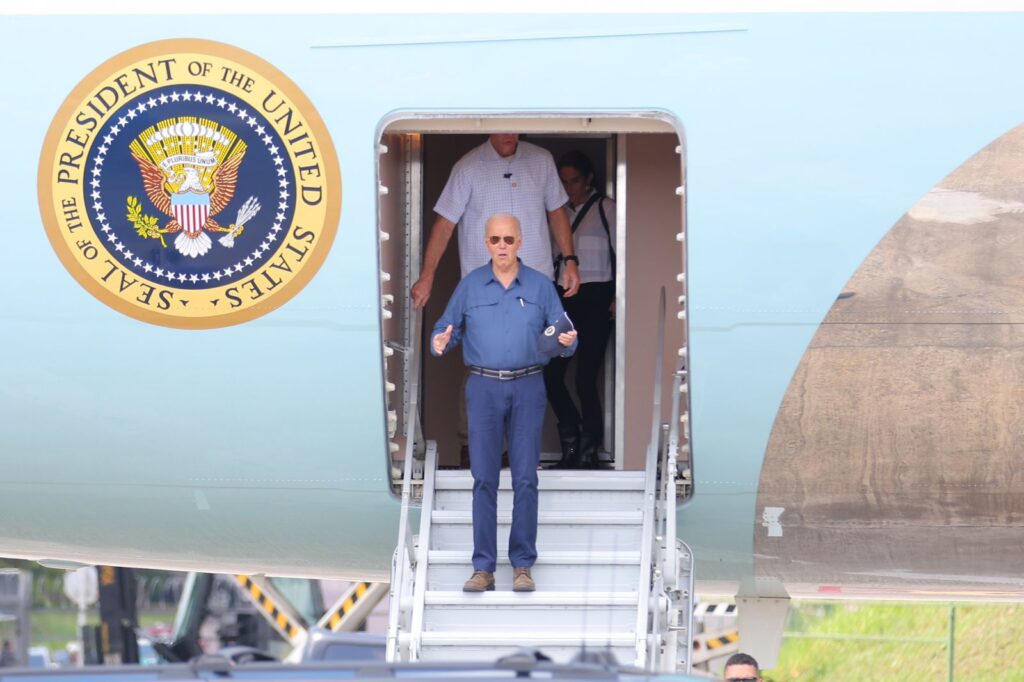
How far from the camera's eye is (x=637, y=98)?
292 inches

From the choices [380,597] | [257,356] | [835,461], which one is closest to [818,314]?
[835,461]

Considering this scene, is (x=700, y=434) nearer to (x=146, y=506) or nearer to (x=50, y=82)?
(x=146, y=506)

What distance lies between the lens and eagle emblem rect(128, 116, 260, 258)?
749cm

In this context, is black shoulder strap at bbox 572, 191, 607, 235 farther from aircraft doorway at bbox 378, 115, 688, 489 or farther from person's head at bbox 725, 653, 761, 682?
person's head at bbox 725, 653, 761, 682

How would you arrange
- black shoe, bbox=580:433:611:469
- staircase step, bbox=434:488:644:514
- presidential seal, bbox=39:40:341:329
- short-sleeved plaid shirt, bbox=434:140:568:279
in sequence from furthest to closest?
black shoe, bbox=580:433:611:469 < short-sleeved plaid shirt, bbox=434:140:568:279 < staircase step, bbox=434:488:644:514 < presidential seal, bbox=39:40:341:329

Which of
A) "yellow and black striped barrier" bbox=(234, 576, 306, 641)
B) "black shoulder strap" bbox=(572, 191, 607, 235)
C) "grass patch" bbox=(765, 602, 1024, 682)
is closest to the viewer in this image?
"black shoulder strap" bbox=(572, 191, 607, 235)

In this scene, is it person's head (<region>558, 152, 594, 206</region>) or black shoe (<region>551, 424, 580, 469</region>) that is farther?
person's head (<region>558, 152, 594, 206</region>)

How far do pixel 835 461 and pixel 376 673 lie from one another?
12.1 feet

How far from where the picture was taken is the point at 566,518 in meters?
7.81

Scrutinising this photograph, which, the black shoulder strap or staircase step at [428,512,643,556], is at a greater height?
the black shoulder strap

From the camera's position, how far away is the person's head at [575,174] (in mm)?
8969

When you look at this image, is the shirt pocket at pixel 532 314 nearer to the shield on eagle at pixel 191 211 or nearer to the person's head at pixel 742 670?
the shield on eagle at pixel 191 211

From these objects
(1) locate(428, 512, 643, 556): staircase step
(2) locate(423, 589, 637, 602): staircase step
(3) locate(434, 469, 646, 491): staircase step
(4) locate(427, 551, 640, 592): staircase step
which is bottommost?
(2) locate(423, 589, 637, 602): staircase step

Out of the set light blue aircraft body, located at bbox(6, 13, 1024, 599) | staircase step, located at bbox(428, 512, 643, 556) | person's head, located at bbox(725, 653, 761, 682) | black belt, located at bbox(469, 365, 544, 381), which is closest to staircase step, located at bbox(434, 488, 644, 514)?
staircase step, located at bbox(428, 512, 643, 556)
